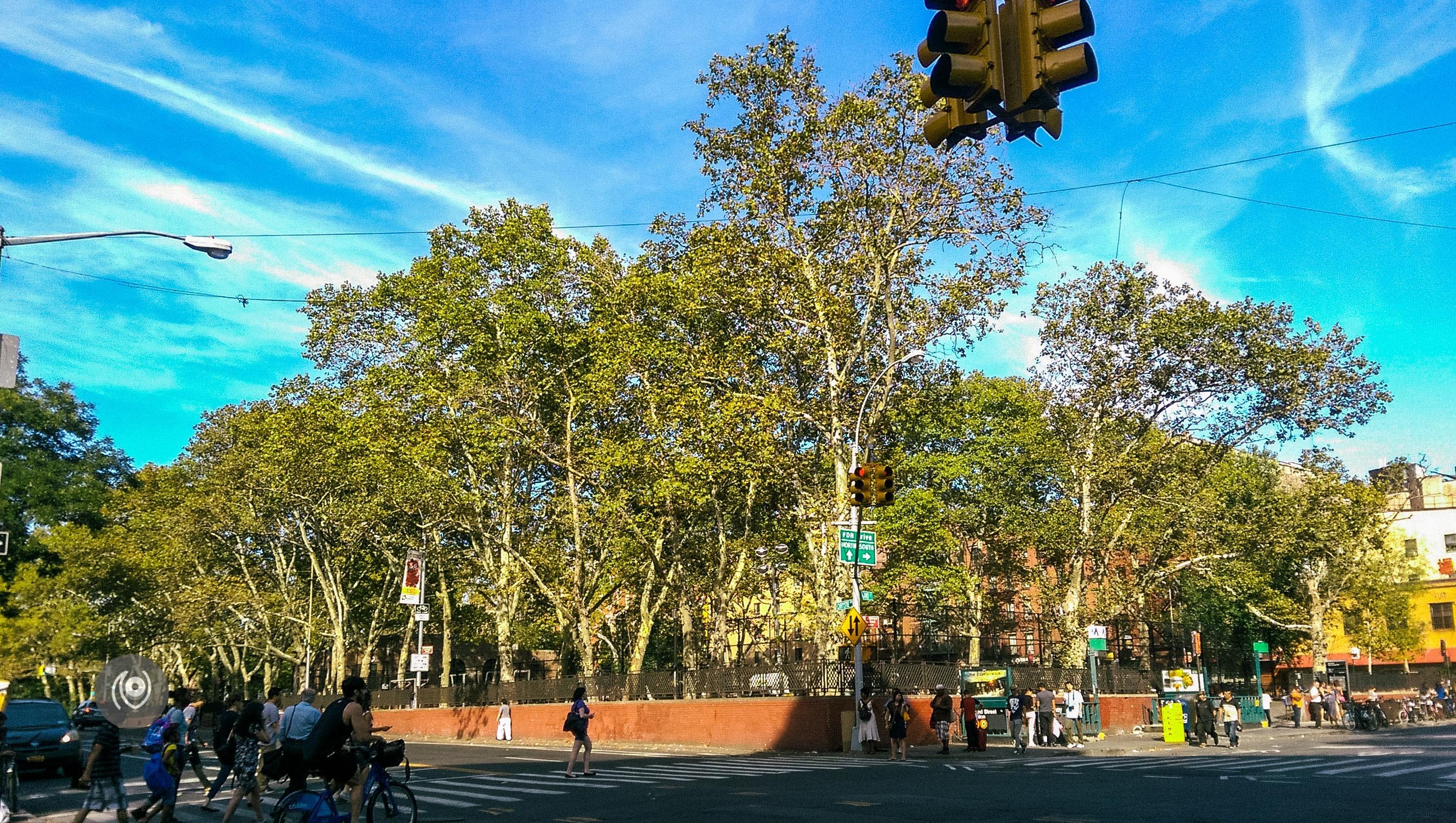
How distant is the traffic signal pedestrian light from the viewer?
22.7m

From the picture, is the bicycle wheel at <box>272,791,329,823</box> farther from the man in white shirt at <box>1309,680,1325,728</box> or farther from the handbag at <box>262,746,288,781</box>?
the man in white shirt at <box>1309,680,1325,728</box>

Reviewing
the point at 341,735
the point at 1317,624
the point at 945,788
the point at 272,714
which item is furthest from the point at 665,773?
the point at 1317,624

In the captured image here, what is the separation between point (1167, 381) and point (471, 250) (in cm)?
2616

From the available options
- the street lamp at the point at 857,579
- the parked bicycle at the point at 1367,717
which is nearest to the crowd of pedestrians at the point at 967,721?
the street lamp at the point at 857,579

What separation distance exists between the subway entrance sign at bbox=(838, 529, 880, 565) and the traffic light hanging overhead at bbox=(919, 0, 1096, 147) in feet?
66.6

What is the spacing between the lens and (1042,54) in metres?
6.88

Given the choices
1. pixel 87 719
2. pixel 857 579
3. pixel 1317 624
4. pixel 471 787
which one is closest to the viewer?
pixel 471 787

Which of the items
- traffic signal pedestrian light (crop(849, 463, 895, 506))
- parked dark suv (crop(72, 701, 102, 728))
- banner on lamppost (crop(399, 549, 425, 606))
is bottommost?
parked dark suv (crop(72, 701, 102, 728))

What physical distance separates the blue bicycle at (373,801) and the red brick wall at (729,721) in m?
16.2

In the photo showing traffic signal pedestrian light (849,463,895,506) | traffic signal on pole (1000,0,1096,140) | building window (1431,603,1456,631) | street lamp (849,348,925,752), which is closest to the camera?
traffic signal on pole (1000,0,1096,140)

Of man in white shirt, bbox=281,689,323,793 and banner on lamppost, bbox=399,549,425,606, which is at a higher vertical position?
banner on lamppost, bbox=399,549,425,606

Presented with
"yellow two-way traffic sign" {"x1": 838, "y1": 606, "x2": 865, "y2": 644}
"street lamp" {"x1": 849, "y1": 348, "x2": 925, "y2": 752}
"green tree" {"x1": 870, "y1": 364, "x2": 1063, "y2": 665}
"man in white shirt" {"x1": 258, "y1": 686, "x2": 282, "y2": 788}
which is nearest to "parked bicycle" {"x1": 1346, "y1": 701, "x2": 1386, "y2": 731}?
"green tree" {"x1": 870, "y1": 364, "x2": 1063, "y2": 665}

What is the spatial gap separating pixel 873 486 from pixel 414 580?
2312 centimetres

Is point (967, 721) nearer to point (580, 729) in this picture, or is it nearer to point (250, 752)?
point (580, 729)
